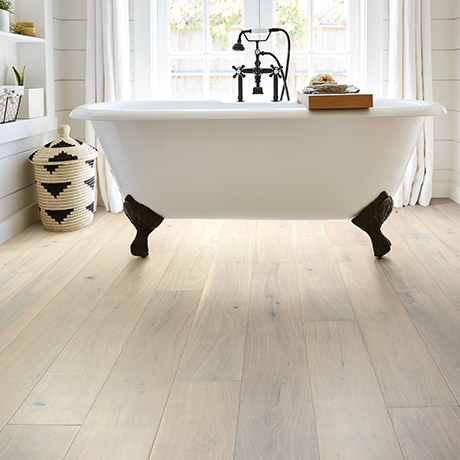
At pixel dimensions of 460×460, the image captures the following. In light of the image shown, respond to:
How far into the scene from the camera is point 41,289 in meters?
2.23

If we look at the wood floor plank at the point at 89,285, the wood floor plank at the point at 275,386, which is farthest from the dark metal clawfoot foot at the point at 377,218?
the wood floor plank at the point at 89,285

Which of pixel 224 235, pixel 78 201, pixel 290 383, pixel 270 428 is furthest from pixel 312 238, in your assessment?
pixel 270 428

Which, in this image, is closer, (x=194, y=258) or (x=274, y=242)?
(x=194, y=258)

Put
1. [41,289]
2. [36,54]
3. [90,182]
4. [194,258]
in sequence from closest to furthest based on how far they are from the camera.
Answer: [41,289] < [194,258] < [90,182] < [36,54]

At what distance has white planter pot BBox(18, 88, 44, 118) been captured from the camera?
124 inches

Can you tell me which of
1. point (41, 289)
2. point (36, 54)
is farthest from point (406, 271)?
point (36, 54)

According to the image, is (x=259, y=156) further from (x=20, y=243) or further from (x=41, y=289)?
(x=20, y=243)

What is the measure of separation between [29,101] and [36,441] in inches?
93.4

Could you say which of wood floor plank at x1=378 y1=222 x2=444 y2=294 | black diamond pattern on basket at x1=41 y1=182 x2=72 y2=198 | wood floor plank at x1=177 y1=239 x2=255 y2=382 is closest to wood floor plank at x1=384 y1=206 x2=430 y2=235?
wood floor plank at x1=378 y1=222 x2=444 y2=294

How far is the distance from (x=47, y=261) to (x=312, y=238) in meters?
1.36

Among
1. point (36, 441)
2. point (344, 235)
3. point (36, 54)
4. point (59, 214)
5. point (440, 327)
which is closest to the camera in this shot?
point (36, 441)

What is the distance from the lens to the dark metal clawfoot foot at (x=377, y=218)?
95.5 inches

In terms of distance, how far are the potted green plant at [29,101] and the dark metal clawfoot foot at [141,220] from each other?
1.08 m

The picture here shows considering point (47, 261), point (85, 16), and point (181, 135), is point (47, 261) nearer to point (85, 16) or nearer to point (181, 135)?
point (181, 135)
